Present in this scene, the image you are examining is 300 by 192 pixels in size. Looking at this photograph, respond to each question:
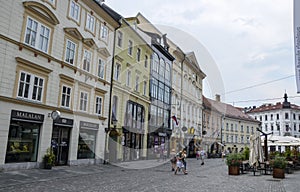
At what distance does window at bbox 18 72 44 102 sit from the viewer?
15679 millimetres

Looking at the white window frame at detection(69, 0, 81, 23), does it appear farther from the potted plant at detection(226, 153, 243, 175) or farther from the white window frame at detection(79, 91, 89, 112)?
the potted plant at detection(226, 153, 243, 175)

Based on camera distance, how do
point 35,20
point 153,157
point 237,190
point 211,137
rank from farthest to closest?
point 211,137 → point 153,157 → point 35,20 → point 237,190

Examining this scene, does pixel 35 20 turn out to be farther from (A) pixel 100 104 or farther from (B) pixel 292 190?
(B) pixel 292 190

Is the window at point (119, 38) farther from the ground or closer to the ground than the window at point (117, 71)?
farther from the ground

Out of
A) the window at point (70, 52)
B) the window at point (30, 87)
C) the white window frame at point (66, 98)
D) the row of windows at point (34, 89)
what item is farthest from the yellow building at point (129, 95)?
the window at point (30, 87)

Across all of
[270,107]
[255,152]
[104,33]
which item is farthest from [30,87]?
[270,107]

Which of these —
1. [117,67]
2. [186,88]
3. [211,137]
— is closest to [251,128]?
[211,137]

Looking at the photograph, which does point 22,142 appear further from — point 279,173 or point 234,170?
point 279,173

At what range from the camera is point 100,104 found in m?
23.1

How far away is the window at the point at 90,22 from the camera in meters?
21.6

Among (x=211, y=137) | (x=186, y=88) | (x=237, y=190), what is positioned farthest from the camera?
(x=211, y=137)

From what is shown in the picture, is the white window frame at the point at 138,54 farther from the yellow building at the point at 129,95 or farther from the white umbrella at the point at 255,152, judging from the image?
the white umbrella at the point at 255,152

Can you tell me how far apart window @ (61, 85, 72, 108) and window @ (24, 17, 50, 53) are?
2.88 metres

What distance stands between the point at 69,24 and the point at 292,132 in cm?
8008
